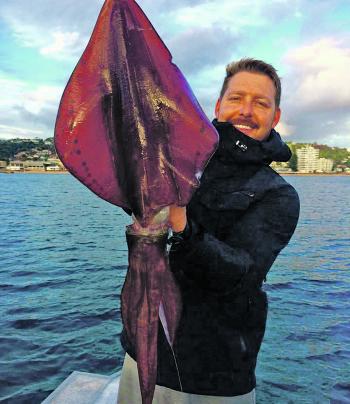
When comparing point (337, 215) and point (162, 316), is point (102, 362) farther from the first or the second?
point (337, 215)

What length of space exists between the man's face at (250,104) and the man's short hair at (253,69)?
0.04 metres

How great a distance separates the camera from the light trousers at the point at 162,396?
297cm

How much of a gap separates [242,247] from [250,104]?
43.8 inches

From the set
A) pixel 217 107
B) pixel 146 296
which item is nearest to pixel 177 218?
pixel 146 296

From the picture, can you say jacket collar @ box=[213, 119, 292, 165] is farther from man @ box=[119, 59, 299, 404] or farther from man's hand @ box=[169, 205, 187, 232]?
man's hand @ box=[169, 205, 187, 232]

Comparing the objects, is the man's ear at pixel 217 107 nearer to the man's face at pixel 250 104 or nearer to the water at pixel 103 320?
the man's face at pixel 250 104

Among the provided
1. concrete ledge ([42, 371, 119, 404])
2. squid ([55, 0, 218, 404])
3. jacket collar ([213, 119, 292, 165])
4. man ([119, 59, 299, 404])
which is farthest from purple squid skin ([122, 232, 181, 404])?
concrete ledge ([42, 371, 119, 404])

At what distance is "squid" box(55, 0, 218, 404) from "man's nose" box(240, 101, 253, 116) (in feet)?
3.94

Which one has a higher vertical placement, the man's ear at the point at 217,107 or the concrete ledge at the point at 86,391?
the man's ear at the point at 217,107

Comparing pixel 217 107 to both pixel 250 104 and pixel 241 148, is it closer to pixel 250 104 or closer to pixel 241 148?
pixel 250 104

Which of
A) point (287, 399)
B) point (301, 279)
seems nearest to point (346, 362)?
point (287, 399)

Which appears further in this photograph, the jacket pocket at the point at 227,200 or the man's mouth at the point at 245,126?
the man's mouth at the point at 245,126

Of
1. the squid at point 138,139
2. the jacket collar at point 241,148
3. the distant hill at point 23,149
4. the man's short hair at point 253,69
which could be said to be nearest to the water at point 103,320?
the jacket collar at point 241,148

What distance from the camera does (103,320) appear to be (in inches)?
460
